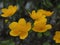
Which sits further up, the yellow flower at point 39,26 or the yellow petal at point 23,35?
the yellow flower at point 39,26

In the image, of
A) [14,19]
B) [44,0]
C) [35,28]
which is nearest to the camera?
[35,28]

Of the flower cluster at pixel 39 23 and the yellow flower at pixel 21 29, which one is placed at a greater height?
the flower cluster at pixel 39 23

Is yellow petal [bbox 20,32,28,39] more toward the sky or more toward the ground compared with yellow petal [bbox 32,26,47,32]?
more toward the ground

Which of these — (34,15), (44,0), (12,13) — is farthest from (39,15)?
(44,0)

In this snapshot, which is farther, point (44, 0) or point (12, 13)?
point (44, 0)

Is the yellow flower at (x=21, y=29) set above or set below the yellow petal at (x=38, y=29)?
below

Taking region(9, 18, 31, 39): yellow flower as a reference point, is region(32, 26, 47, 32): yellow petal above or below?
above

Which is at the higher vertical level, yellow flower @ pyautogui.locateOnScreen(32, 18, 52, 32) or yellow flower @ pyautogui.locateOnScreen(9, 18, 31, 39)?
yellow flower @ pyautogui.locateOnScreen(32, 18, 52, 32)

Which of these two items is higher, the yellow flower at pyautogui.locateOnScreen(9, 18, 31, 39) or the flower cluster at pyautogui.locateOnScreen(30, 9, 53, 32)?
the flower cluster at pyautogui.locateOnScreen(30, 9, 53, 32)

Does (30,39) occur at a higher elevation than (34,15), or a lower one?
lower

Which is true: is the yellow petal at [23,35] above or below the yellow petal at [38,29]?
below

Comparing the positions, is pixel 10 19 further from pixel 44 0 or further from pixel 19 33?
pixel 44 0
